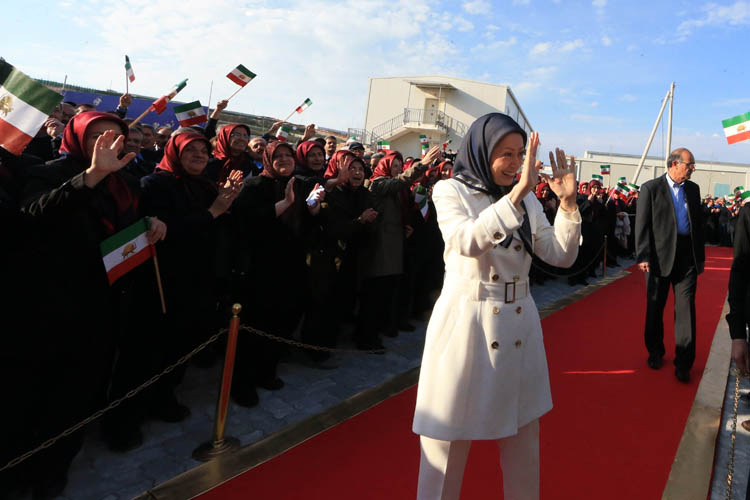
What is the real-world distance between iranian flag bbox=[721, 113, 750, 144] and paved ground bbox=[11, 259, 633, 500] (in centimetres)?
357

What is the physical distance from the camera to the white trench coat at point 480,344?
1911 mm

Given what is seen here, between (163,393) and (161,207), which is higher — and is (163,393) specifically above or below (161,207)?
below

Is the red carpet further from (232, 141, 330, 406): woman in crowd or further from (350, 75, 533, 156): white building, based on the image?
(350, 75, 533, 156): white building

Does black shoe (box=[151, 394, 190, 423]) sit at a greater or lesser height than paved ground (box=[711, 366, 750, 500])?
lesser

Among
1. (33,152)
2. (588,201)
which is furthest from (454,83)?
(33,152)

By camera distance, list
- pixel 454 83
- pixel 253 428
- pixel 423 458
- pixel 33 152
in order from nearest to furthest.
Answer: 1. pixel 423 458
2. pixel 253 428
3. pixel 33 152
4. pixel 454 83

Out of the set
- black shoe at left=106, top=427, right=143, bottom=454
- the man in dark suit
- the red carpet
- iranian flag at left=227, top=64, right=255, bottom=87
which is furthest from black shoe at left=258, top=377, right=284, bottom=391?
iranian flag at left=227, top=64, right=255, bottom=87

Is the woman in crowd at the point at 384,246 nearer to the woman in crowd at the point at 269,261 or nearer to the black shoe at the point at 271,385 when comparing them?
the woman in crowd at the point at 269,261

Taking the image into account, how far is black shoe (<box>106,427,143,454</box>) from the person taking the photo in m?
2.95

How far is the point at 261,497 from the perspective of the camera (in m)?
2.60

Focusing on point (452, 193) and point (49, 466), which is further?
point (49, 466)

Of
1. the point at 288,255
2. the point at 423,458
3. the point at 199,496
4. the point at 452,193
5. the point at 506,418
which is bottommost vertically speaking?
the point at 199,496

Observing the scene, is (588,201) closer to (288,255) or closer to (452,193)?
(288,255)

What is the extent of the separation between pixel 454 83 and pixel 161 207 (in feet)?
128
